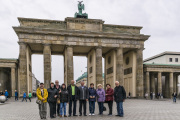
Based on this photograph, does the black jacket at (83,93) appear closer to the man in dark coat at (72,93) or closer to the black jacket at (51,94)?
the man in dark coat at (72,93)

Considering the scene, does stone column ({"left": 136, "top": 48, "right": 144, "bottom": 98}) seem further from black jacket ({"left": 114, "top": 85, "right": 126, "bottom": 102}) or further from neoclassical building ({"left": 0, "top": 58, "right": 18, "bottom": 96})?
black jacket ({"left": 114, "top": 85, "right": 126, "bottom": 102})

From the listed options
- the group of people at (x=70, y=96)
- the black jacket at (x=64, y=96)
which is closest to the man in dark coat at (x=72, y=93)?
the group of people at (x=70, y=96)

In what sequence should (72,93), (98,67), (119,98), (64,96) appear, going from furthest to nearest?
(98,67) → (72,93) → (119,98) → (64,96)

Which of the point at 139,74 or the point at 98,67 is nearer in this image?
the point at 98,67

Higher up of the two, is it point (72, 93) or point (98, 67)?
point (98, 67)

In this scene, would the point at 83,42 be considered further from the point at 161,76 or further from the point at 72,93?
the point at 72,93

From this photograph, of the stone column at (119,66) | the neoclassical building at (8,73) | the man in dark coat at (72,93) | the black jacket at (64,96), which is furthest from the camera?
the stone column at (119,66)

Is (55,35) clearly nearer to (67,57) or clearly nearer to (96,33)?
(67,57)

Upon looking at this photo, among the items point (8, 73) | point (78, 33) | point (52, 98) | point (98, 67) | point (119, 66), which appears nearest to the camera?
point (52, 98)

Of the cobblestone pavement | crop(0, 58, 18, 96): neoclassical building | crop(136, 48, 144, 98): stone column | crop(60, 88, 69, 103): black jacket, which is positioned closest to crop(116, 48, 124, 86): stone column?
crop(136, 48, 144, 98): stone column

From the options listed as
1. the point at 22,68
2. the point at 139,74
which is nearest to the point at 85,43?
the point at 22,68

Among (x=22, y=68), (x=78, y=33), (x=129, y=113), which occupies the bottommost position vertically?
(x=129, y=113)

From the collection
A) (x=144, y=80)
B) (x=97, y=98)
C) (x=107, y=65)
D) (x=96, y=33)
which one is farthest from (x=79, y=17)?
(x=97, y=98)

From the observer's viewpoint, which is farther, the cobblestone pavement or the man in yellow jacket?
the cobblestone pavement
